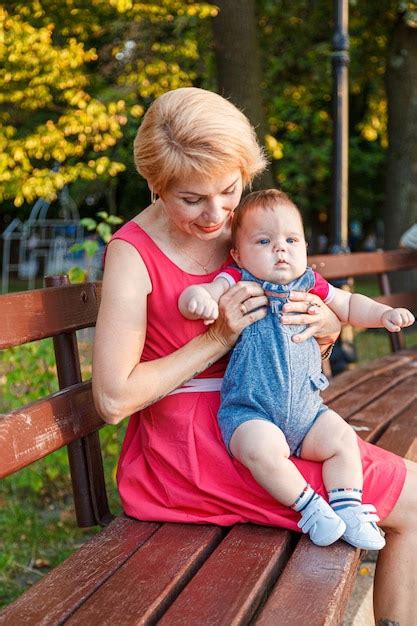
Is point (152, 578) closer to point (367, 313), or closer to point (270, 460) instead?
point (270, 460)

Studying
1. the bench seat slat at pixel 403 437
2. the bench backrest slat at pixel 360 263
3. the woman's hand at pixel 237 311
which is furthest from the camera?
the bench backrest slat at pixel 360 263

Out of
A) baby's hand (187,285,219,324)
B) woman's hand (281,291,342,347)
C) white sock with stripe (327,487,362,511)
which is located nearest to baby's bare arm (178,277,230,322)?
baby's hand (187,285,219,324)

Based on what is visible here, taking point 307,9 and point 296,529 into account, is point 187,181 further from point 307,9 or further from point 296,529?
point 307,9

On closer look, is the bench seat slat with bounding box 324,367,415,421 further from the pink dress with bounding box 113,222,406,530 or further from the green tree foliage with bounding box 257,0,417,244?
the green tree foliage with bounding box 257,0,417,244

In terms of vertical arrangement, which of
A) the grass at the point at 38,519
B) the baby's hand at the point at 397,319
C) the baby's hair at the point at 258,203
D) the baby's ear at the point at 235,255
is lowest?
the grass at the point at 38,519

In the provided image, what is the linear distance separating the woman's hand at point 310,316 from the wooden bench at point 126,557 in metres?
0.57

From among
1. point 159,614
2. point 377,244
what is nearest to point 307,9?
point 159,614

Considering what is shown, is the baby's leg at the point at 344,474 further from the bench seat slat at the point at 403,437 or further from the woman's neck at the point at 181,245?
the bench seat slat at the point at 403,437

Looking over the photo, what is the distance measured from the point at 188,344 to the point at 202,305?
17 centimetres

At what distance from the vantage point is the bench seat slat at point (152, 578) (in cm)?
192

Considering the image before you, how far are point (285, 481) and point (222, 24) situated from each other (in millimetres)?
8145

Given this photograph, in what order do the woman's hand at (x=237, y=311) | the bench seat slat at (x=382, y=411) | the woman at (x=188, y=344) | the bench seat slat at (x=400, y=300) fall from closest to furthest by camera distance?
the woman at (x=188, y=344) → the woman's hand at (x=237, y=311) → the bench seat slat at (x=382, y=411) → the bench seat slat at (x=400, y=300)

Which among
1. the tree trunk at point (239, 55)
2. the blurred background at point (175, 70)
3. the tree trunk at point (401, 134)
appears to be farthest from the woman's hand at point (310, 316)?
the tree trunk at point (401, 134)

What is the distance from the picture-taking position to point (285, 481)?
2324 mm
